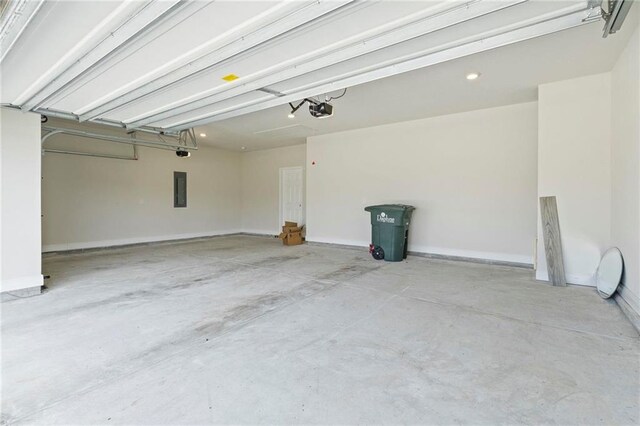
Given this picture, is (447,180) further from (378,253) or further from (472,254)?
(378,253)

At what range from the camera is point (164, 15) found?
2.04 m

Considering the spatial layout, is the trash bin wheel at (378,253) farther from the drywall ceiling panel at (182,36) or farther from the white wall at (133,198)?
the white wall at (133,198)

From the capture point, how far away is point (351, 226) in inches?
295

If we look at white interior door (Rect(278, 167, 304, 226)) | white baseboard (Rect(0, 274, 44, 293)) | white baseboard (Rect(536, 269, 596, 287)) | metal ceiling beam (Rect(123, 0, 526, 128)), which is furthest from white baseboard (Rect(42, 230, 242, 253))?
white baseboard (Rect(536, 269, 596, 287))

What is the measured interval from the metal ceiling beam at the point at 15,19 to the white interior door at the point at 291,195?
7.21m

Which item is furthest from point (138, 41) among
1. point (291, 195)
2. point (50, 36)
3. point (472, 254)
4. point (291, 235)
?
point (291, 195)

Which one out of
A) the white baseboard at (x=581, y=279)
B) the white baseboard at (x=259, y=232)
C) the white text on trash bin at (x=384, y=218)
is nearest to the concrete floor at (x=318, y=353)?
the white baseboard at (x=581, y=279)

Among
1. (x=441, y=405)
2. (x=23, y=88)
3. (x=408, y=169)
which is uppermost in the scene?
(x=23, y=88)

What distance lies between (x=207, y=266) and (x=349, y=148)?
4.24 m

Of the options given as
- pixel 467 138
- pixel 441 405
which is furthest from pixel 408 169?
pixel 441 405

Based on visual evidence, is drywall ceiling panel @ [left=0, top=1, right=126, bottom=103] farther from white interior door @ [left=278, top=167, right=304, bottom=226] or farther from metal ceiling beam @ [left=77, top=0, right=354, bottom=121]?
white interior door @ [left=278, top=167, right=304, bottom=226]

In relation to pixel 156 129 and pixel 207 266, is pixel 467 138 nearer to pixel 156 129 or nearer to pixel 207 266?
pixel 207 266

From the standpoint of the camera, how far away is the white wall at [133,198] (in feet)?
21.7

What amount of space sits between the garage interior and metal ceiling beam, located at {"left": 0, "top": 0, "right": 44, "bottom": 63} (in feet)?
0.06
